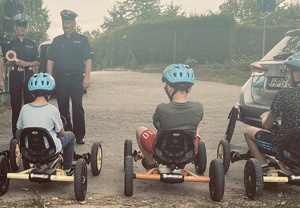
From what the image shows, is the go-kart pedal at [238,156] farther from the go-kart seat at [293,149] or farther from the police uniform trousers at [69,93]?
the police uniform trousers at [69,93]

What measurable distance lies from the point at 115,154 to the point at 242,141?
2442 mm

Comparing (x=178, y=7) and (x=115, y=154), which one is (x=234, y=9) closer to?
(x=178, y=7)

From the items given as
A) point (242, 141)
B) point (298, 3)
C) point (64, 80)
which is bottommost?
point (242, 141)

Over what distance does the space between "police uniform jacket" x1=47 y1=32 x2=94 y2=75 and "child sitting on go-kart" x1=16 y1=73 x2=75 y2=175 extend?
7.54 feet

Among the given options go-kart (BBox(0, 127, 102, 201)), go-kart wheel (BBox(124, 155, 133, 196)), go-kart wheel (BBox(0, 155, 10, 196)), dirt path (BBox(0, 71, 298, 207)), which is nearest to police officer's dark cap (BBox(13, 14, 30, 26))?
dirt path (BBox(0, 71, 298, 207))

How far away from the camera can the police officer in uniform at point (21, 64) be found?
7875 mm

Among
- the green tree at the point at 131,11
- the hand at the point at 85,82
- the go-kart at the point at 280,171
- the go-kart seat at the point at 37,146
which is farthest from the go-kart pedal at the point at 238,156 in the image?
the green tree at the point at 131,11

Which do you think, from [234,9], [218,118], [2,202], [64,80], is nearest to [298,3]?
[234,9]

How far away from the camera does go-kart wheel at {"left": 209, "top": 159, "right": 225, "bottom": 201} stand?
5027 mm

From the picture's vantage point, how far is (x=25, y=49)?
7949mm

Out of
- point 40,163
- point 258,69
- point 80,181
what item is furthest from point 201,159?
point 40,163

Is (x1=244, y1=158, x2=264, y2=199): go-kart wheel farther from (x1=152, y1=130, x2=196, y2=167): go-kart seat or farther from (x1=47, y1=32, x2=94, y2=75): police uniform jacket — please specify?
(x1=47, y1=32, x2=94, y2=75): police uniform jacket

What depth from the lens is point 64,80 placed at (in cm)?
796

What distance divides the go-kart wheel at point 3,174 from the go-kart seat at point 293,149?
9.00 feet
